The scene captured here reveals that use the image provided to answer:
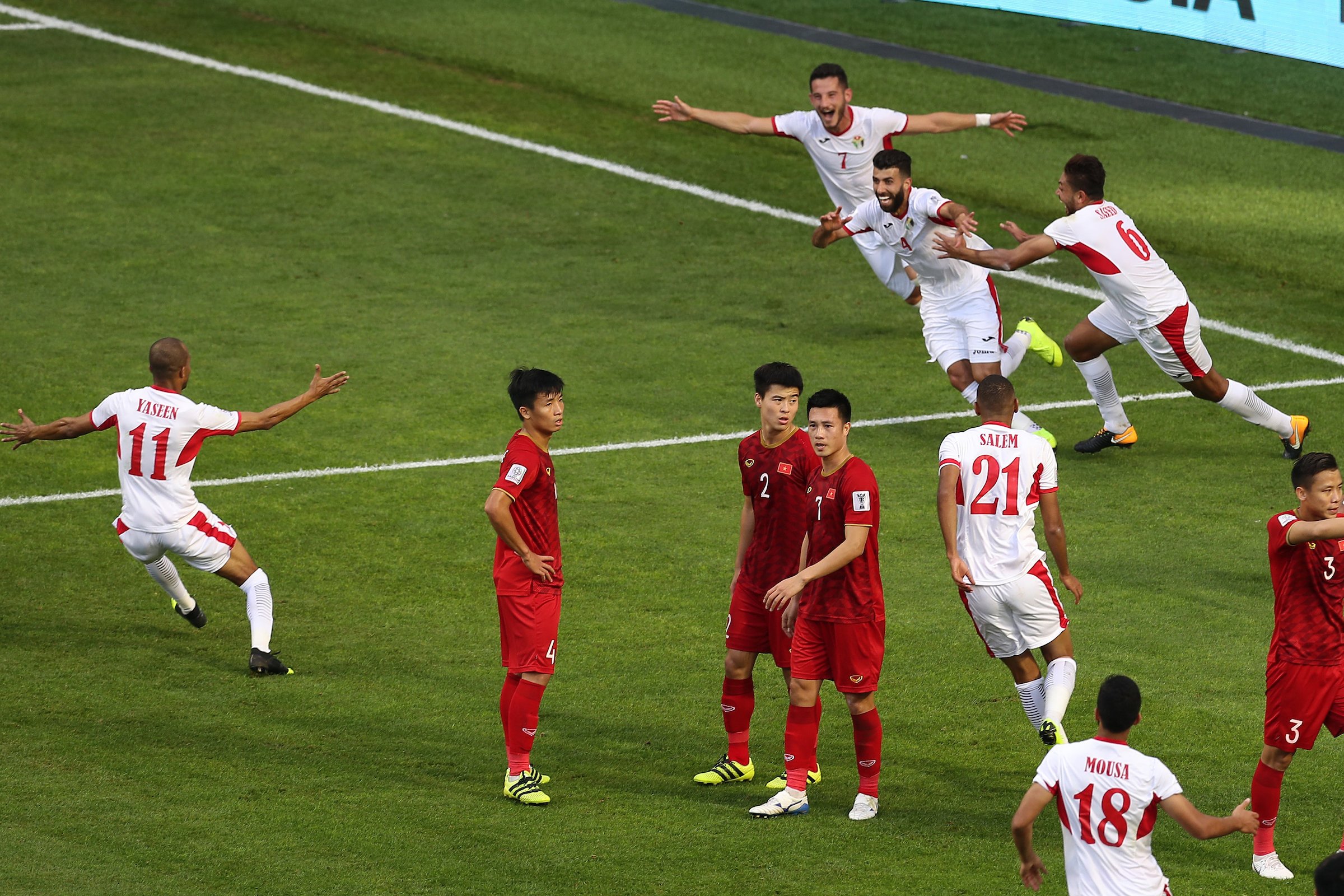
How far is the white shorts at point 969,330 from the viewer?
13945 mm

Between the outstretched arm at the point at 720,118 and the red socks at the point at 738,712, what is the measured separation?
7543 mm

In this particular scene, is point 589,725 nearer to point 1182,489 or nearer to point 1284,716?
point 1284,716

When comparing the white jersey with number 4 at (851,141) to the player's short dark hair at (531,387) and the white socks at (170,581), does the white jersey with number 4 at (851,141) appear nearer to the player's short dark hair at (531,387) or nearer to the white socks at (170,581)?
the white socks at (170,581)

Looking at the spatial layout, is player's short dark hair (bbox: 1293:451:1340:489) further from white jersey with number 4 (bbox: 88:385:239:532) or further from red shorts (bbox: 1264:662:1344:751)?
white jersey with number 4 (bbox: 88:385:239:532)

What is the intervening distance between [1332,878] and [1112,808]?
47.1 inches

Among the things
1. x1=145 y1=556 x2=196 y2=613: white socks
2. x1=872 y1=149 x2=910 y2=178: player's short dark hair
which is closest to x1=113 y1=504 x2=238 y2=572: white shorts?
x1=145 y1=556 x2=196 y2=613: white socks

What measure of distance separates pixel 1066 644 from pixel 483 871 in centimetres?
316

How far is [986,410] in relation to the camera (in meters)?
8.88

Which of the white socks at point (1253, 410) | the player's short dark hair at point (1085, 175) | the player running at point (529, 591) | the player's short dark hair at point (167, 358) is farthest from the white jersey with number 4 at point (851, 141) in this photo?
the player running at point (529, 591)

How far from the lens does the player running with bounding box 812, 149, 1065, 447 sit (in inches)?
547

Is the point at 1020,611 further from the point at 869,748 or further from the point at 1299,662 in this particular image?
the point at 1299,662

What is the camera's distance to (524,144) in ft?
77.4

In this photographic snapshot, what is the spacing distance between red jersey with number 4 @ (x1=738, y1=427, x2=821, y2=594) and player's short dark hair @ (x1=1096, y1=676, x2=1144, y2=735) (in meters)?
2.63

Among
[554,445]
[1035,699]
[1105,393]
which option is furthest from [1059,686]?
[554,445]
